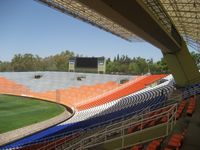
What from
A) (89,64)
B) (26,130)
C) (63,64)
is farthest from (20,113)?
(63,64)

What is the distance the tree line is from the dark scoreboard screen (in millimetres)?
18614

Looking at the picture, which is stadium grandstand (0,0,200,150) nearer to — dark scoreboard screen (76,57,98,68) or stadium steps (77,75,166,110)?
stadium steps (77,75,166,110)

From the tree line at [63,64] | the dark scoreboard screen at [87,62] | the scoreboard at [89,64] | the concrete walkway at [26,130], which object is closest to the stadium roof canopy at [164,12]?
the concrete walkway at [26,130]

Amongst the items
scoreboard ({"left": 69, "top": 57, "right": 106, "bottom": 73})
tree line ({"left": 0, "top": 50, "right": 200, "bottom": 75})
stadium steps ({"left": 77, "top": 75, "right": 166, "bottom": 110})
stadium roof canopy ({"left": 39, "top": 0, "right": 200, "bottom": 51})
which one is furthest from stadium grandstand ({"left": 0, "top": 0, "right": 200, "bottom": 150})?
tree line ({"left": 0, "top": 50, "right": 200, "bottom": 75})

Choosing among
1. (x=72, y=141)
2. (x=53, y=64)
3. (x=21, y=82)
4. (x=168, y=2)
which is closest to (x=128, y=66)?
(x=53, y=64)

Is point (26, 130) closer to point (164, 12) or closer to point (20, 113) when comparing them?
point (20, 113)

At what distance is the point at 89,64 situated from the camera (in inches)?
2319

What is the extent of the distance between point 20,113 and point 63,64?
3672 inches

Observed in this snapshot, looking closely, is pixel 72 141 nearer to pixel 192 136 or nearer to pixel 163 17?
pixel 192 136

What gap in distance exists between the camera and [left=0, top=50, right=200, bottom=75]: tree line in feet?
289

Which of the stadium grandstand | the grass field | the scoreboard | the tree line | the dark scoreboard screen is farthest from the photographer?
the tree line

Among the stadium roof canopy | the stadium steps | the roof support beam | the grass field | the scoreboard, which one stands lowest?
the grass field

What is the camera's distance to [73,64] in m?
60.4

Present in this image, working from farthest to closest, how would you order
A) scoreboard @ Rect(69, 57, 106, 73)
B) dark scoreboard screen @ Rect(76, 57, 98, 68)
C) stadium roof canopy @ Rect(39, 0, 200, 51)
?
dark scoreboard screen @ Rect(76, 57, 98, 68), scoreboard @ Rect(69, 57, 106, 73), stadium roof canopy @ Rect(39, 0, 200, 51)
